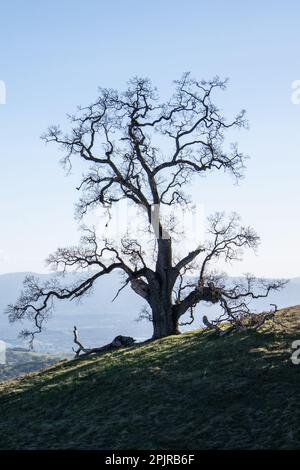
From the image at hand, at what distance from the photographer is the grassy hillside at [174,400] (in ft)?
53.0

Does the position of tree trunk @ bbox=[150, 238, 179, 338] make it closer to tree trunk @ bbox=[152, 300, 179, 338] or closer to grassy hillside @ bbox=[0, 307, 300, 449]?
tree trunk @ bbox=[152, 300, 179, 338]

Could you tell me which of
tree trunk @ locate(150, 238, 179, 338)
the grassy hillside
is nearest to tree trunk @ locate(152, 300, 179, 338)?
tree trunk @ locate(150, 238, 179, 338)

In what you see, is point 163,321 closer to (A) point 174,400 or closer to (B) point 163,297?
(B) point 163,297

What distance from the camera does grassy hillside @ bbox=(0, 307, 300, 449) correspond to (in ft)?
53.0

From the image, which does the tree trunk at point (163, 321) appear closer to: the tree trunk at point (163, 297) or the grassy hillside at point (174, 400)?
the tree trunk at point (163, 297)

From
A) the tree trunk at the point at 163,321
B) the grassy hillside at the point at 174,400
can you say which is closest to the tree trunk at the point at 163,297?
the tree trunk at the point at 163,321

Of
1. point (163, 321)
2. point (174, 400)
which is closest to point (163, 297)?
point (163, 321)

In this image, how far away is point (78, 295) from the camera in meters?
37.3

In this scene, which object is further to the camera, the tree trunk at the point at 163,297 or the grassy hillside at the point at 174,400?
the tree trunk at the point at 163,297

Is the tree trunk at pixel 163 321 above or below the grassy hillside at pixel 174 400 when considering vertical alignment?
above

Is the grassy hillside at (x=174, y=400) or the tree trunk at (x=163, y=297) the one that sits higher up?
the tree trunk at (x=163, y=297)

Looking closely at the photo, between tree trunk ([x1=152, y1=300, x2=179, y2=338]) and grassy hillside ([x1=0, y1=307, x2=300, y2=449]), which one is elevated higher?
tree trunk ([x1=152, y1=300, x2=179, y2=338])

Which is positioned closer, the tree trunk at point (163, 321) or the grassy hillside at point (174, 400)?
the grassy hillside at point (174, 400)

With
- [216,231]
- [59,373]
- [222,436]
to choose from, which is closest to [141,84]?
[216,231]
